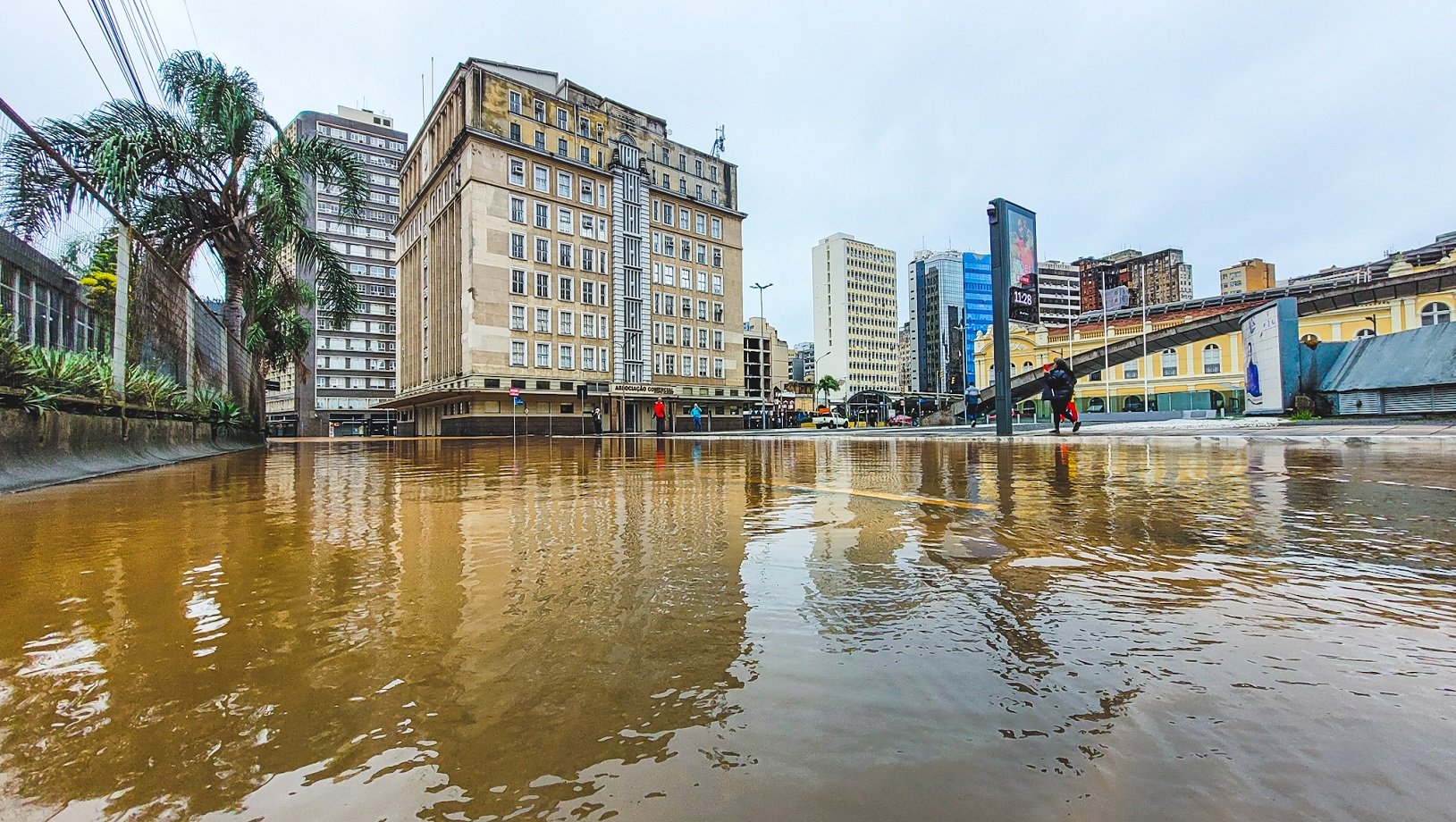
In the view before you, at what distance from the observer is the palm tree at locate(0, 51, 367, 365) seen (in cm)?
1465

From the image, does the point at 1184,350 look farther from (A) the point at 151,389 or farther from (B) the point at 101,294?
(B) the point at 101,294

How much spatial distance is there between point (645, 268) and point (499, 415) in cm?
1565

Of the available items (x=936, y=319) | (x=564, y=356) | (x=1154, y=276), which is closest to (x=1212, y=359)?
(x=564, y=356)

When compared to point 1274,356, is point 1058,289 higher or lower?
higher

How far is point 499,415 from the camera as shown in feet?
135

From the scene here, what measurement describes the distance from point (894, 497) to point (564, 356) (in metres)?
41.7

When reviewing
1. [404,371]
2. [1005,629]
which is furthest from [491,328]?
[1005,629]

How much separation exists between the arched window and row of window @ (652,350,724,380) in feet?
120

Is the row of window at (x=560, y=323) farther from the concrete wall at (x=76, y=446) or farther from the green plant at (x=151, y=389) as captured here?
the concrete wall at (x=76, y=446)

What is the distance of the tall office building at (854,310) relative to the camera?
140 metres

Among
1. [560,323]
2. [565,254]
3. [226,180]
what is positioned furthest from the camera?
[565,254]

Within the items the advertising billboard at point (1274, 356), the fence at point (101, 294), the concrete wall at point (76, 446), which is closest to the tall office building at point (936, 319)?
the advertising billboard at point (1274, 356)

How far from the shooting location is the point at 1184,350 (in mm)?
49562

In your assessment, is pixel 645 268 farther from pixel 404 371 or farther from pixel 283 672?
pixel 283 672
